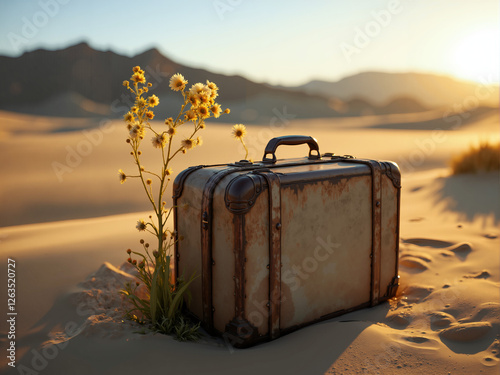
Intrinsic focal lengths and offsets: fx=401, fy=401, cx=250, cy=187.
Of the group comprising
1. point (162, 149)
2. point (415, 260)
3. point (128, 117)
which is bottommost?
point (415, 260)

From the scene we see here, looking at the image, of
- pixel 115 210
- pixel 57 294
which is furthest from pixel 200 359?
pixel 115 210

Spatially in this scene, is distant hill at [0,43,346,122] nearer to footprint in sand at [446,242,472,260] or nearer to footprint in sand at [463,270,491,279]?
footprint in sand at [446,242,472,260]

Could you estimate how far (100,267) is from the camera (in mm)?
3201

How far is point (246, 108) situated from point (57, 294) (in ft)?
140

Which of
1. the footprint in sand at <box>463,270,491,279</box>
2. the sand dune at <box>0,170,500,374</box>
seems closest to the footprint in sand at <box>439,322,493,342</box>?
the sand dune at <box>0,170,500,374</box>

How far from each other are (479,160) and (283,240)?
5.86 m

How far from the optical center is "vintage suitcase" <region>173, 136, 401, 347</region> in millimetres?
2236

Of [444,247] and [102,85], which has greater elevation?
[102,85]

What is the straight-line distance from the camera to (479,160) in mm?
6828

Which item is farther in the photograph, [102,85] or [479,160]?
[102,85]

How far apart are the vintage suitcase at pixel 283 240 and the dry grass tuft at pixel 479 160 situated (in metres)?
4.82

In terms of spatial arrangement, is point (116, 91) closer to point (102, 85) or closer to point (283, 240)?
point (102, 85)

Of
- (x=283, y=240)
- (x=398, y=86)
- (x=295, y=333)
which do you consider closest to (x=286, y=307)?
(x=295, y=333)

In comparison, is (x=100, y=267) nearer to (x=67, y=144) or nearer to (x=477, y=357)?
(x=477, y=357)
